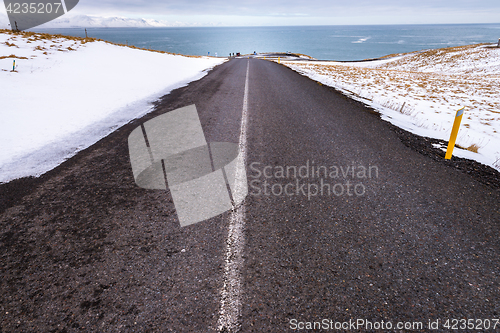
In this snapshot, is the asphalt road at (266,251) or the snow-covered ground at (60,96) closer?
the asphalt road at (266,251)

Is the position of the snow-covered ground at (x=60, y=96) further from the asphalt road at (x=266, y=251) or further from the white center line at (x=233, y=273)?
the white center line at (x=233, y=273)

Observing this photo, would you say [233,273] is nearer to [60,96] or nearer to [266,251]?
[266,251]

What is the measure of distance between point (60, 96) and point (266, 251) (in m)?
9.78

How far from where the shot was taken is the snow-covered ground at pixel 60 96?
4.96 meters

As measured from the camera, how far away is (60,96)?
847cm

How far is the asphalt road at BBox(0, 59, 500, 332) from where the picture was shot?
203cm

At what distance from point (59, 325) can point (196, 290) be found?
109cm

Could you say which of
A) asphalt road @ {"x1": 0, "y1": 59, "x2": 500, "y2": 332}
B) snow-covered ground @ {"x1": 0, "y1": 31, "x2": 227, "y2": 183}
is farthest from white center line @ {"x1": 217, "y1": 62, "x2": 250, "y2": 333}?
snow-covered ground @ {"x1": 0, "y1": 31, "x2": 227, "y2": 183}

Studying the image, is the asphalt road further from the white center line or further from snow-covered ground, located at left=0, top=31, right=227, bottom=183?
snow-covered ground, located at left=0, top=31, right=227, bottom=183

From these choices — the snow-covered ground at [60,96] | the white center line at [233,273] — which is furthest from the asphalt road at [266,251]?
the snow-covered ground at [60,96]

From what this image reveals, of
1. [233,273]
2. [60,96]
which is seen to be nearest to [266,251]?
[233,273]

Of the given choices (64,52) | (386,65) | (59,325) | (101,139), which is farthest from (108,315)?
(386,65)

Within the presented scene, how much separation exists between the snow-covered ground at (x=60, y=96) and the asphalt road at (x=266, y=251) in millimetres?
1195

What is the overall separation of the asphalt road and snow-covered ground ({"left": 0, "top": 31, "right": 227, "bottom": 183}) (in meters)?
1.20
